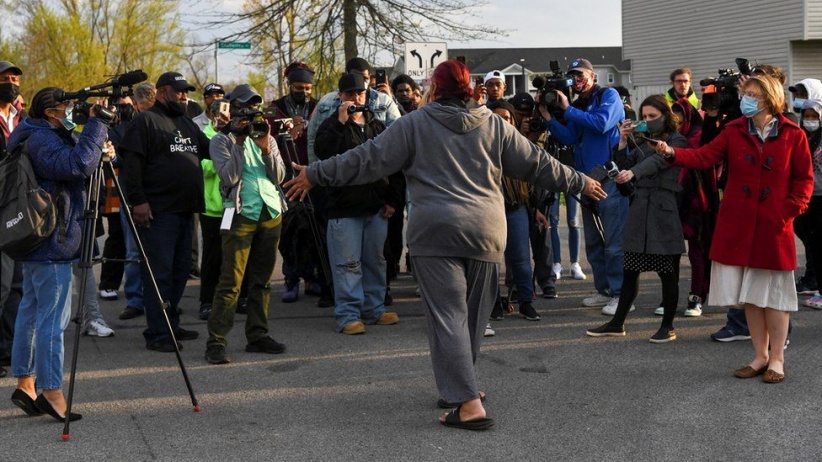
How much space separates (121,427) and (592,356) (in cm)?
334

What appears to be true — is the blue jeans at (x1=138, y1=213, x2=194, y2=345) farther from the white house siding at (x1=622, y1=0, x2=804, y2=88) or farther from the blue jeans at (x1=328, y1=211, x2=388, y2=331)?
the white house siding at (x1=622, y1=0, x2=804, y2=88)

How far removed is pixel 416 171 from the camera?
5539mm

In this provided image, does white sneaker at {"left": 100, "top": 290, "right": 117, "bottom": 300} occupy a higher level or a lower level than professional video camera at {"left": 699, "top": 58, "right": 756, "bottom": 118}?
lower

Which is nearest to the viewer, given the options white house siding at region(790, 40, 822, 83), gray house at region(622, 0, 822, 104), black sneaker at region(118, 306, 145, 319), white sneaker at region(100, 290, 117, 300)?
black sneaker at region(118, 306, 145, 319)

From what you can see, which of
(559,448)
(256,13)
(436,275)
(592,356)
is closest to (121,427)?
(436,275)

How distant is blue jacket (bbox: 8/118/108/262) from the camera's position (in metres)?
5.52

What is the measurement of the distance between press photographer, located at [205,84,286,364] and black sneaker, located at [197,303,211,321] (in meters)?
1.74

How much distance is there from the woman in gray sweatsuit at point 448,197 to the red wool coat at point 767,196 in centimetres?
184

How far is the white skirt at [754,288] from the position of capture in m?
6.39

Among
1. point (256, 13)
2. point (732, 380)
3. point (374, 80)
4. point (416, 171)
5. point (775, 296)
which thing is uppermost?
point (256, 13)

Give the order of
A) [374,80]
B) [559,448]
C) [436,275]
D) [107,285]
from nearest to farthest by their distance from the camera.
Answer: [559,448], [436,275], [107,285], [374,80]

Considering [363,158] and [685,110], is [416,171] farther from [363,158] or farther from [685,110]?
[685,110]

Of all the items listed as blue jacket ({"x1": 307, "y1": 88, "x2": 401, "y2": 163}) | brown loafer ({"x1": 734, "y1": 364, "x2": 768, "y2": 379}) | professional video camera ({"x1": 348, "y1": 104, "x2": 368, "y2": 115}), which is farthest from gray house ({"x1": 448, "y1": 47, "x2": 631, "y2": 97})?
brown loafer ({"x1": 734, "y1": 364, "x2": 768, "y2": 379})

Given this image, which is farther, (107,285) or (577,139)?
(107,285)
